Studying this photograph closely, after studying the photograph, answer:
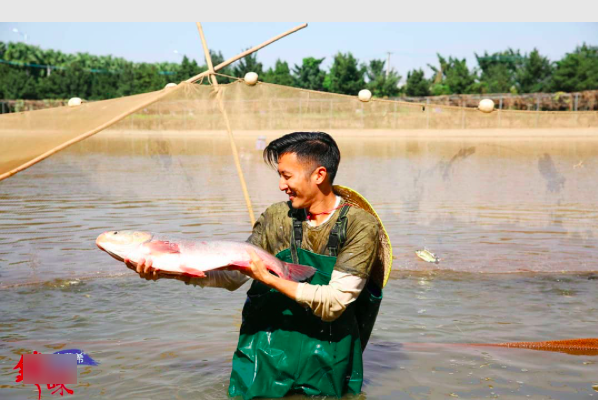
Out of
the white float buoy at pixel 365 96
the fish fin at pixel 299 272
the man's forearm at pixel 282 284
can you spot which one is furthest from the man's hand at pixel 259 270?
the white float buoy at pixel 365 96

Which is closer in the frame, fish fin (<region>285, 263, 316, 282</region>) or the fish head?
the fish head

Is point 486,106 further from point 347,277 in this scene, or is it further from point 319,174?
point 347,277

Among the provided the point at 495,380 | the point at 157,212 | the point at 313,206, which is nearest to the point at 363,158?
the point at 157,212

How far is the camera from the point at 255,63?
160ft

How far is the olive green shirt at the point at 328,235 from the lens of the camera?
110 inches

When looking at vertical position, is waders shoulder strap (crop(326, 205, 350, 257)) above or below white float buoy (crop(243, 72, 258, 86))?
below

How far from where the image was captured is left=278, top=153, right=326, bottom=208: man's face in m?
2.87

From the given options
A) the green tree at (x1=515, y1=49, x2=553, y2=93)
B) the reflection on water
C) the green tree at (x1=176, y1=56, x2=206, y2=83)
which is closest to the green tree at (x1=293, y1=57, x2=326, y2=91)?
the green tree at (x1=176, y1=56, x2=206, y2=83)

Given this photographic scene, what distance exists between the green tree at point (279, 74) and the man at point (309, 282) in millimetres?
43727

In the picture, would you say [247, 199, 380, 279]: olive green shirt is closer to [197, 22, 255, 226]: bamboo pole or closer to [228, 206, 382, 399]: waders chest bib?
[228, 206, 382, 399]: waders chest bib

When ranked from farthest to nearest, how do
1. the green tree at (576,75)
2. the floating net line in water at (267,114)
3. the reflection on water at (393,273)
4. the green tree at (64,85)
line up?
the green tree at (64,85), the green tree at (576,75), the floating net line in water at (267,114), the reflection on water at (393,273)

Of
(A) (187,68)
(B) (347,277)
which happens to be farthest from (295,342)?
(A) (187,68)

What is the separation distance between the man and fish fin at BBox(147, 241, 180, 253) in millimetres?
191

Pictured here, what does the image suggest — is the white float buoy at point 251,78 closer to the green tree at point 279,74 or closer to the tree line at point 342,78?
the tree line at point 342,78
